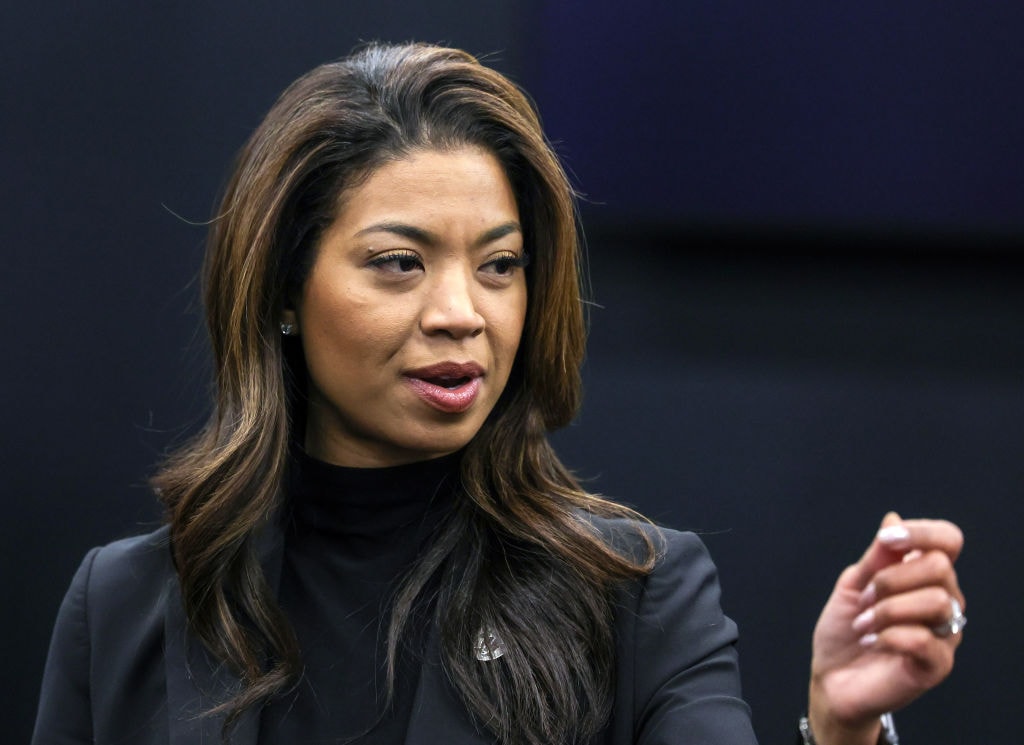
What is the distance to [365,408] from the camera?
2393 millimetres

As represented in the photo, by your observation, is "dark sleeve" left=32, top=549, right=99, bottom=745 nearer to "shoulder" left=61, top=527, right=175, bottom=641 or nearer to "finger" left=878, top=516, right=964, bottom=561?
"shoulder" left=61, top=527, right=175, bottom=641

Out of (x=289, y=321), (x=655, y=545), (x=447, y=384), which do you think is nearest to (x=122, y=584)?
(x=289, y=321)

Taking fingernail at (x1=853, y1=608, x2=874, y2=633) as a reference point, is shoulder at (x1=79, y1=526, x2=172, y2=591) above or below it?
below

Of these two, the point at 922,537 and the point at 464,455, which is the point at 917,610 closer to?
the point at 922,537

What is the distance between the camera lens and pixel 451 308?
2314 millimetres

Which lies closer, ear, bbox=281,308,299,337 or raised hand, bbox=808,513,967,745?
raised hand, bbox=808,513,967,745

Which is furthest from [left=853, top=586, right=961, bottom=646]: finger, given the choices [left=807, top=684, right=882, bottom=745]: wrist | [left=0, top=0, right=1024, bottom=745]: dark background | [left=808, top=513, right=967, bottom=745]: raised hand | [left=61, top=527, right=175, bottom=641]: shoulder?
[left=0, top=0, right=1024, bottom=745]: dark background

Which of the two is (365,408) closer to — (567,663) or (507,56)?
(567,663)

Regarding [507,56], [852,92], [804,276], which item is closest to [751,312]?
[804,276]

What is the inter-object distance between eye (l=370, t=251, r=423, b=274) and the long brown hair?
120 mm

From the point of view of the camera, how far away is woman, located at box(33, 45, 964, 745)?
7.45 feet

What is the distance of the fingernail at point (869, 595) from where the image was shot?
65.6 inches

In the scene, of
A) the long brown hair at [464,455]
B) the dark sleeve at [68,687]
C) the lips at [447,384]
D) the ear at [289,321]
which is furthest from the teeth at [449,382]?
the dark sleeve at [68,687]

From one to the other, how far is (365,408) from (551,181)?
0.48 metres
